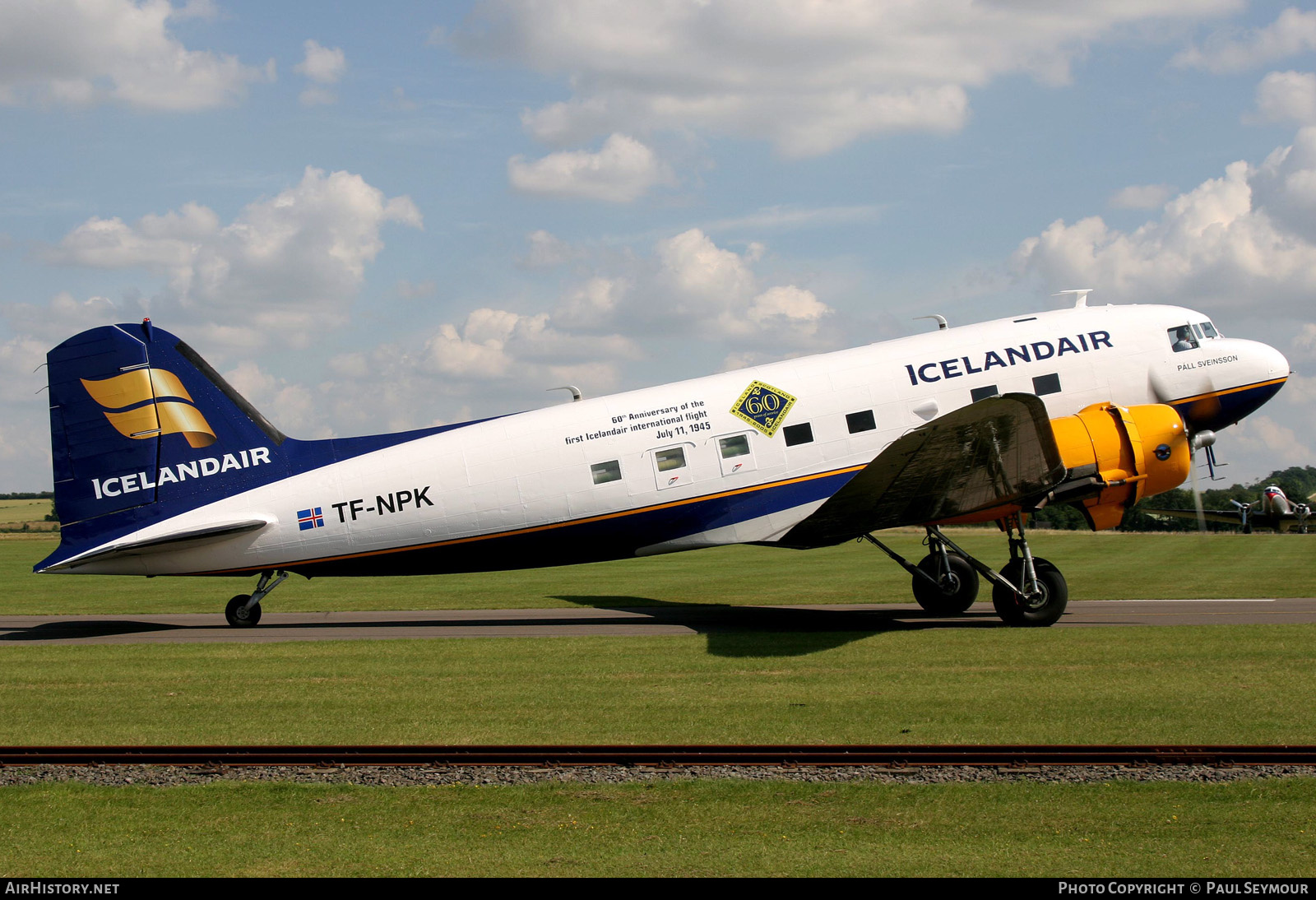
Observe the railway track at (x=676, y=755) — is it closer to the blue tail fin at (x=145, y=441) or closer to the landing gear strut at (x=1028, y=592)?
the landing gear strut at (x=1028, y=592)

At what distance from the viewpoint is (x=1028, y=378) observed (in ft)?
57.2

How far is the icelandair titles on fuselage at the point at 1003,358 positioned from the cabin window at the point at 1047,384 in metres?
0.32

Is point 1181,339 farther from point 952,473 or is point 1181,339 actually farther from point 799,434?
point 799,434

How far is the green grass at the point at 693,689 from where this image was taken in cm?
1023

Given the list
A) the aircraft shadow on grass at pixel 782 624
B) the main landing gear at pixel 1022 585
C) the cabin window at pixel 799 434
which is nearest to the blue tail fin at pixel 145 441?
the cabin window at pixel 799 434

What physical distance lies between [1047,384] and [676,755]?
11.2 metres

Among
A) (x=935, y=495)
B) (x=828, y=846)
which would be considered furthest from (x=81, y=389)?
(x=828, y=846)

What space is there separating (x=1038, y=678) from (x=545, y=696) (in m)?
5.97

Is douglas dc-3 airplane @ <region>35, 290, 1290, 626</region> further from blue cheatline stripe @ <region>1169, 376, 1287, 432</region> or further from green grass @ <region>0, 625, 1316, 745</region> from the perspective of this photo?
green grass @ <region>0, 625, 1316, 745</region>

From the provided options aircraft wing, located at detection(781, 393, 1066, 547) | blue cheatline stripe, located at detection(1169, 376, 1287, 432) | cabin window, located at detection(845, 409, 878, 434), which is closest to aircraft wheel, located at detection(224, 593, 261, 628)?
Answer: aircraft wing, located at detection(781, 393, 1066, 547)

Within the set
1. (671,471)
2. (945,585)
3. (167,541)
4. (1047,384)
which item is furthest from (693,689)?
(167,541)

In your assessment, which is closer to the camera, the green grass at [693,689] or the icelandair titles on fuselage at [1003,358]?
the green grass at [693,689]

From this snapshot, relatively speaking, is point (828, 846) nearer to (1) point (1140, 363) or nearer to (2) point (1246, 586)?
(1) point (1140, 363)

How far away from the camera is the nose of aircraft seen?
1789 centimetres
